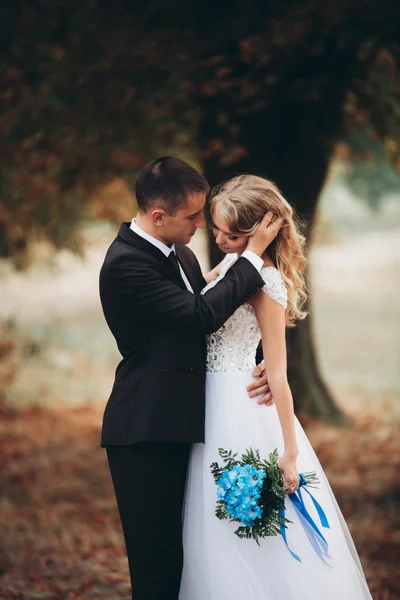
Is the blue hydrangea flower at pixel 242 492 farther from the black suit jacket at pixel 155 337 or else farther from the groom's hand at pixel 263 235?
the groom's hand at pixel 263 235

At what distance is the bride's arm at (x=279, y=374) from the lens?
3.27 m

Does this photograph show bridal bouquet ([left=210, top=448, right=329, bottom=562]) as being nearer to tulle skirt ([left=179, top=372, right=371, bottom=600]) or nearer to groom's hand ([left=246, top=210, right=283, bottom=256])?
tulle skirt ([left=179, top=372, right=371, bottom=600])

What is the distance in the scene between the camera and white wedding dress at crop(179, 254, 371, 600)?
329cm

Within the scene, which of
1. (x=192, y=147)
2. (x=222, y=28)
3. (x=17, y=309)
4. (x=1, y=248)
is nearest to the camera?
(x=222, y=28)

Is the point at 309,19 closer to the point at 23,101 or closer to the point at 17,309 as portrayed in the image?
the point at 23,101

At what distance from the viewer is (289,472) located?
327 centimetres

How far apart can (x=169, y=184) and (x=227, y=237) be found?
31 centimetres

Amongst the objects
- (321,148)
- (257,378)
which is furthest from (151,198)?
(321,148)

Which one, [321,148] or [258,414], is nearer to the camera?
[258,414]

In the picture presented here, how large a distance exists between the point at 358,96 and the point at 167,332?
396 cm

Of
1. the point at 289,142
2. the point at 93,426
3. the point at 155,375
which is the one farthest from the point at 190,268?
the point at 93,426

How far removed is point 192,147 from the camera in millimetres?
8070

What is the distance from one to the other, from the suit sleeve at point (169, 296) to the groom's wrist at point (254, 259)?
0.07 feet

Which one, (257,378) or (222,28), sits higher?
(222,28)
